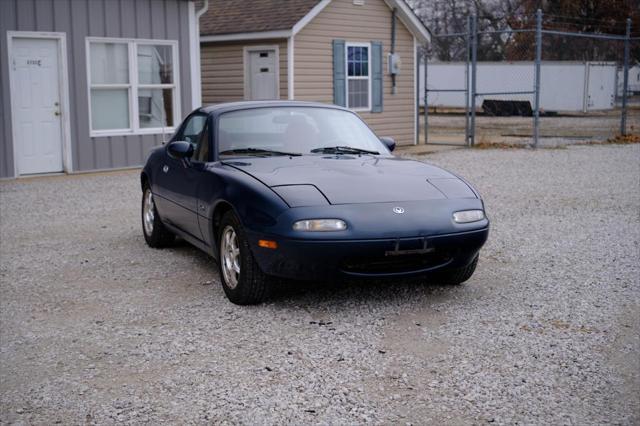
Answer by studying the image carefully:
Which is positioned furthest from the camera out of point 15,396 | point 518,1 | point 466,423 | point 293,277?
point 518,1

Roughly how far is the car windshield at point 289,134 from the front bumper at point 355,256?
138 centimetres

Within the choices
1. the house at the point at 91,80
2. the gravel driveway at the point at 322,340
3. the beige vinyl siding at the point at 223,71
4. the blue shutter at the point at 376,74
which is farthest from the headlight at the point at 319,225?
the blue shutter at the point at 376,74

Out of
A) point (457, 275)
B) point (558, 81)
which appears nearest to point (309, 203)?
point (457, 275)

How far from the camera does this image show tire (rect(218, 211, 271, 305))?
5.82m

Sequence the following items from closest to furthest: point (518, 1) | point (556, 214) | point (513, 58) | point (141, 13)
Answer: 1. point (556, 214)
2. point (141, 13)
3. point (513, 58)
4. point (518, 1)

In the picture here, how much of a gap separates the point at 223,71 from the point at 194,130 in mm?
12884

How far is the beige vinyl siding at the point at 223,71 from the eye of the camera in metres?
19.8

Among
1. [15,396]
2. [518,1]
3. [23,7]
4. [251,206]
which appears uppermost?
[518,1]

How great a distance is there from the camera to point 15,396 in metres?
4.36

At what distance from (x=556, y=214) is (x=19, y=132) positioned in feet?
29.9

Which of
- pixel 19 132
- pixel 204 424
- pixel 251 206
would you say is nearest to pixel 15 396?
pixel 204 424

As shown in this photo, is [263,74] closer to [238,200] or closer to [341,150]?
[341,150]

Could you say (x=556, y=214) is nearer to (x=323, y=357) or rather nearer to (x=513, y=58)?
(x=323, y=357)

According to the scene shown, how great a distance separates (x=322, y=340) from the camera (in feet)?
17.0
